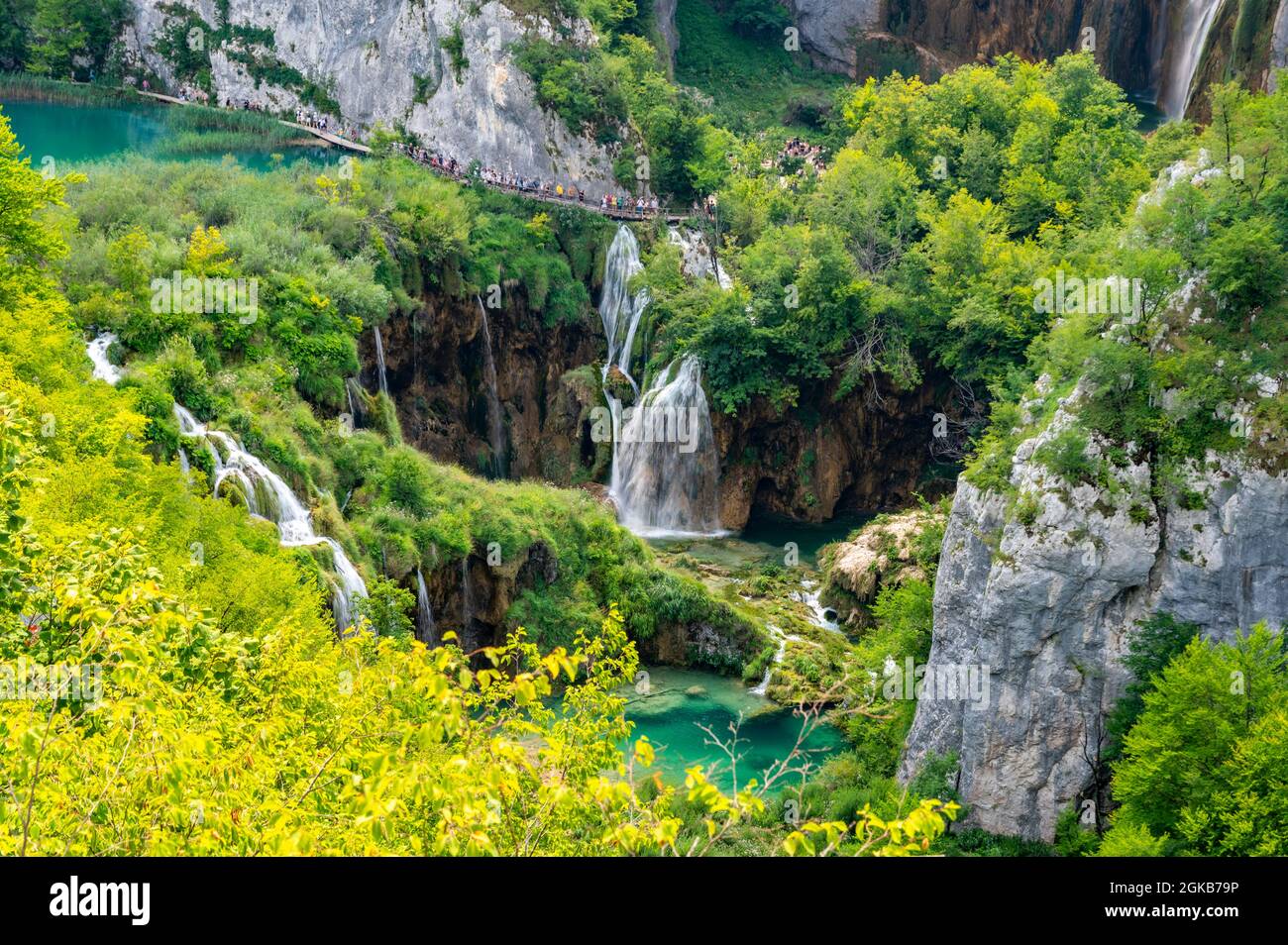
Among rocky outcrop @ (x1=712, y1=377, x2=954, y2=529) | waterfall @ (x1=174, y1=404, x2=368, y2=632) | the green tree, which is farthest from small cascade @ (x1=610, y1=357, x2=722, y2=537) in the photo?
the green tree

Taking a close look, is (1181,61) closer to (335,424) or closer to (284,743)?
(335,424)

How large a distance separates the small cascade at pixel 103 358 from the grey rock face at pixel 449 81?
2832 centimetres

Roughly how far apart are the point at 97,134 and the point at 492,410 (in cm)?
2783

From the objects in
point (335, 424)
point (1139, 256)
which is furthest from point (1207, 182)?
point (335, 424)

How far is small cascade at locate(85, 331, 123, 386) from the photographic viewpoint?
28.2m

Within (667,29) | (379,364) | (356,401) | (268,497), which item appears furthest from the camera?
(667,29)

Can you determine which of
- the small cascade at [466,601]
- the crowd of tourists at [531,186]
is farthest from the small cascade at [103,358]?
the crowd of tourists at [531,186]

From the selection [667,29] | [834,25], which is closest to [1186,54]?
[834,25]

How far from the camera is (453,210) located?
1857 inches

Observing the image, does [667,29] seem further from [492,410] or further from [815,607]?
[815,607]

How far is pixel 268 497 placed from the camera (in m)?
27.9

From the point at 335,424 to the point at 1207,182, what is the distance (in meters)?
21.3

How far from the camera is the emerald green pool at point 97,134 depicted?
184 ft
